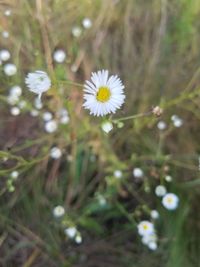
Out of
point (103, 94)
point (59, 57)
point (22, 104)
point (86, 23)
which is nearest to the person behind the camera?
point (103, 94)

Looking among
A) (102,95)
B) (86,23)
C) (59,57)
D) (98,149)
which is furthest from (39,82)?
(86,23)

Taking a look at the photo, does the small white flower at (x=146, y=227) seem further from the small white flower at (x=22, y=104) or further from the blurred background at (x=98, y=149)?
the small white flower at (x=22, y=104)

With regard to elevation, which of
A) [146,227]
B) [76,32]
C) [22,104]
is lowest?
[146,227]

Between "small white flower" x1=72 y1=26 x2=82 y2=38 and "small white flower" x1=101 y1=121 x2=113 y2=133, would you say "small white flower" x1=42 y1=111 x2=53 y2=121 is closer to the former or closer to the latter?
"small white flower" x1=72 y1=26 x2=82 y2=38

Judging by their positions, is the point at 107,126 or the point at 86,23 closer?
the point at 107,126

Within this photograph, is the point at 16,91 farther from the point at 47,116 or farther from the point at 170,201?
the point at 170,201

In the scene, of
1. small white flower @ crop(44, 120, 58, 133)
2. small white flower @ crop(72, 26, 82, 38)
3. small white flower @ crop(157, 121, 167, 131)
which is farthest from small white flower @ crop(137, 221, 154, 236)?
small white flower @ crop(72, 26, 82, 38)

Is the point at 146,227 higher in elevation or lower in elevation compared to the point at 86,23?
lower
